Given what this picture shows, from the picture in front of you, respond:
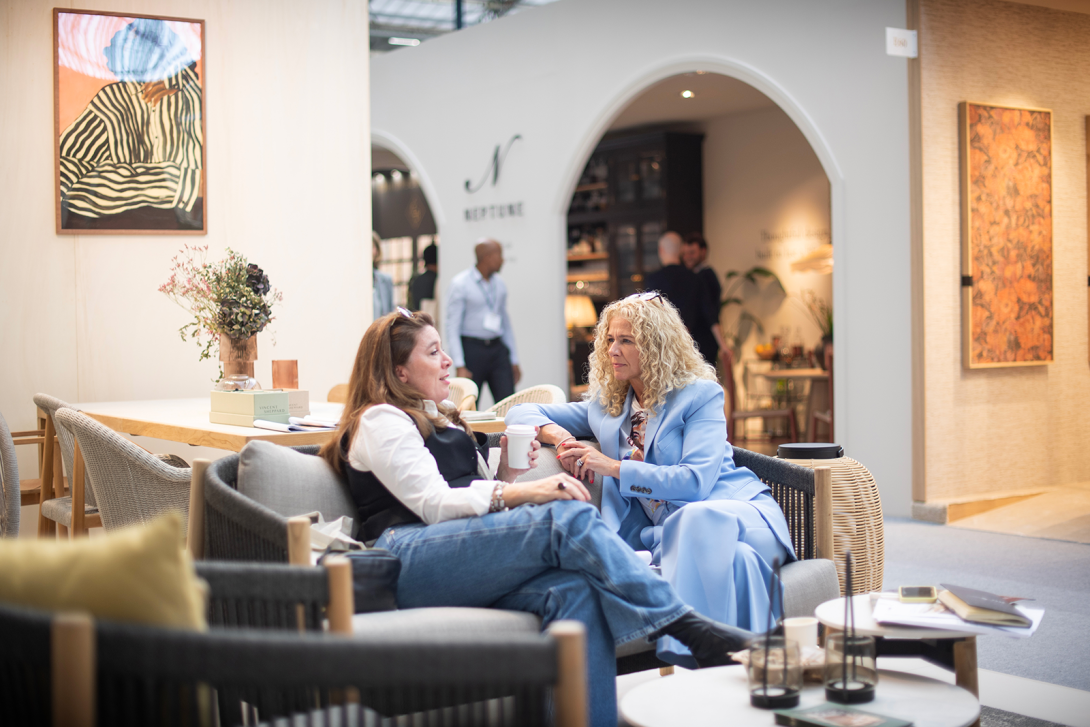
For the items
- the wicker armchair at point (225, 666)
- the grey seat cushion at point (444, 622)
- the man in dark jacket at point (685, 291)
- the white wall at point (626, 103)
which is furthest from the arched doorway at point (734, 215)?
the wicker armchair at point (225, 666)

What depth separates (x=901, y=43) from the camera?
5.62 metres

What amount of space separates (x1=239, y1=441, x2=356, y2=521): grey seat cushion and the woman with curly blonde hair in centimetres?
73

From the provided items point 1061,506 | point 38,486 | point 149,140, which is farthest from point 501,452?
point 1061,506

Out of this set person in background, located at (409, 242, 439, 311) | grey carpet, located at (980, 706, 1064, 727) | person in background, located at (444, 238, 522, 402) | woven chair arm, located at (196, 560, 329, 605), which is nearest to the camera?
woven chair arm, located at (196, 560, 329, 605)

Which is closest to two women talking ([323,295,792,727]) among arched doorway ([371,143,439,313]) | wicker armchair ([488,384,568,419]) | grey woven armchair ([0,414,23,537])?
wicker armchair ([488,384,568,419])

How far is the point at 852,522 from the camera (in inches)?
137

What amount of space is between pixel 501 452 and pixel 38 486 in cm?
249

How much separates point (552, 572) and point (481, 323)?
507 cm

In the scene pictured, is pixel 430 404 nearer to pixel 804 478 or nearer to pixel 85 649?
Result: pixel 804 478

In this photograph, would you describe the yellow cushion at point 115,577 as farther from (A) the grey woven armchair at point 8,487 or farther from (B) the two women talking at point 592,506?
(A) the grey woven armchair at point 8,487

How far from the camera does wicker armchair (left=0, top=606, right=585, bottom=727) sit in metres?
1.12

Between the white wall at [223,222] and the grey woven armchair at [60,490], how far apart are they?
29.7 inches

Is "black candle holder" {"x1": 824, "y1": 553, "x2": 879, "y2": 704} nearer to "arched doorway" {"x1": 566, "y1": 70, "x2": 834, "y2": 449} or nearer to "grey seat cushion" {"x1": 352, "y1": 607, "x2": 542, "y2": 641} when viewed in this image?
"grey seat cushion" {"x1": 352, "y1": 607, "x2": 542, "y2": 641}

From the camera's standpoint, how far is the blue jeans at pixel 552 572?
2240 mm
